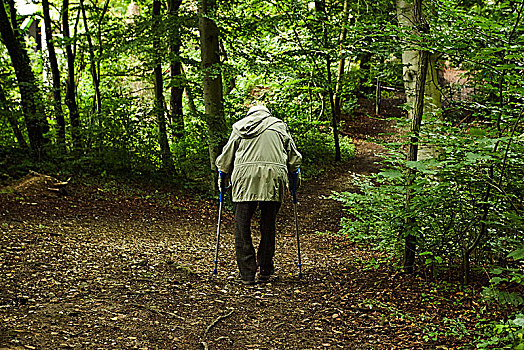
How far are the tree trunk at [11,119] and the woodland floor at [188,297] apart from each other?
253cm

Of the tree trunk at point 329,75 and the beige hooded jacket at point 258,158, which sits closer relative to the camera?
the beige hooded jacket at point 258,158

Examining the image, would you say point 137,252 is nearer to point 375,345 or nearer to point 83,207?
point 83,207

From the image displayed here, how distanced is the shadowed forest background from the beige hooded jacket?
2.46 ft

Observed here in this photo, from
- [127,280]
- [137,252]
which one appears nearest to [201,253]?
[137,252]

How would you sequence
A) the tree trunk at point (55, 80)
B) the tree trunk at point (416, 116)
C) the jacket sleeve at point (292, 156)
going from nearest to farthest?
the tree trunk at point (416, 116), the jacket sleeve at point (292, 156), the tree trunk at point (55, 80)

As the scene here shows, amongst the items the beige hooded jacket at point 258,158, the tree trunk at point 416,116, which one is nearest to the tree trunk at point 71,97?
the beige hooded jacket at point 258,158

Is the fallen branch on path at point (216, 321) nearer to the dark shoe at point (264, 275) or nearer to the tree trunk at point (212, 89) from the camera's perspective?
the dark shoe at point (264, 275)

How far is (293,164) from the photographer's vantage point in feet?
18.5

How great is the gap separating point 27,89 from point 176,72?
4.42 meters

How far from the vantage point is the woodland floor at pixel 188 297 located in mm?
3746

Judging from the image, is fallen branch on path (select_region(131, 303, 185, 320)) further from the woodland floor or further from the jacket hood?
the jacket hood

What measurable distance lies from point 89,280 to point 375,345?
3078mm

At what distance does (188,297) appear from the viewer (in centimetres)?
492

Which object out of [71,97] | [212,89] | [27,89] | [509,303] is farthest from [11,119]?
[509,303]
